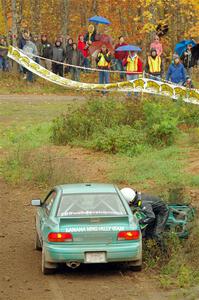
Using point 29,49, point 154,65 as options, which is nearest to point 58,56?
point 29,49

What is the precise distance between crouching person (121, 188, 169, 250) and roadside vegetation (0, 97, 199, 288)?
3.76m

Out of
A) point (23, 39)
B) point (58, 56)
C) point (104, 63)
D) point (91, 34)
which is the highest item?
point (91, 34)

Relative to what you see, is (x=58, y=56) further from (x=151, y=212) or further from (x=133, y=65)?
(x=151, y=212)

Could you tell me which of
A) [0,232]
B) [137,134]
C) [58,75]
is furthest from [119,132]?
[58,75]

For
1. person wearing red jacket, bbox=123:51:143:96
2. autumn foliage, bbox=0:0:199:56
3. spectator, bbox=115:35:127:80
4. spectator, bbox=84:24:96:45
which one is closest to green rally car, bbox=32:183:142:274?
person wearing red jacket, bbox=123:51:143:96

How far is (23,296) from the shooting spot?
11.3 meters

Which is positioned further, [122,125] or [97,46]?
[97,46]

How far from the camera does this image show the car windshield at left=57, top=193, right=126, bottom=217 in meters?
12.3

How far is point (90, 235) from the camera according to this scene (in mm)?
11805

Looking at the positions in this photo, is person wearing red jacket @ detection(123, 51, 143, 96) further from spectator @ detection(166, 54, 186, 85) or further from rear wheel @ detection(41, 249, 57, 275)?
rear wheel @ detection(41, 249, 57, 275)

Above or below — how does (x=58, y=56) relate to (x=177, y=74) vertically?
above

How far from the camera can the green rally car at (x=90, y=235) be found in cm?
1181

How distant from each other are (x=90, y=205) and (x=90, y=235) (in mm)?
766

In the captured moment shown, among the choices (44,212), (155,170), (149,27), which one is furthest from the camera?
(149,27)
